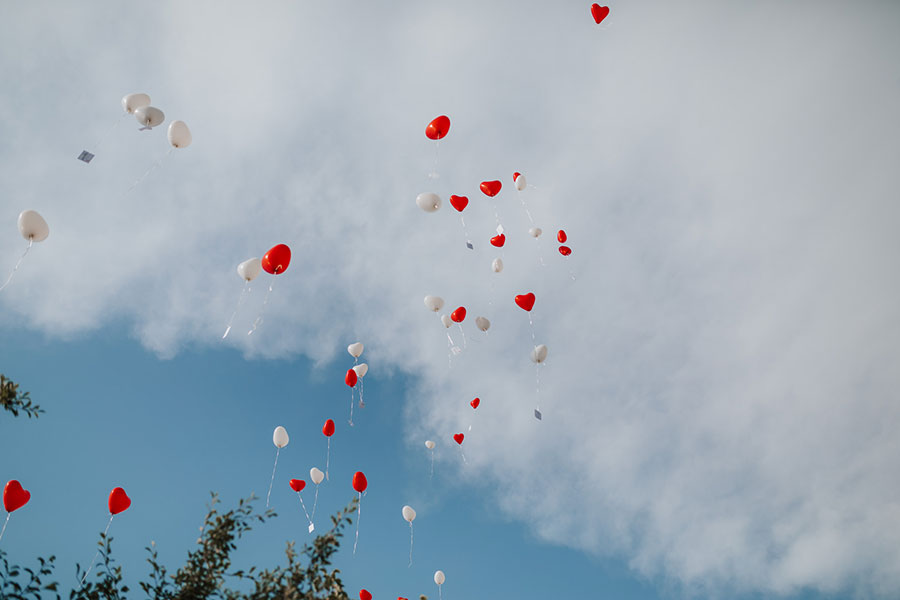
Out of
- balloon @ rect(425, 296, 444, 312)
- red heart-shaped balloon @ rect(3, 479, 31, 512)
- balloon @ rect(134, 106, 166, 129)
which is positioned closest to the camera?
red heart-shaped balloon @ rect(3, 479, 31, 512)

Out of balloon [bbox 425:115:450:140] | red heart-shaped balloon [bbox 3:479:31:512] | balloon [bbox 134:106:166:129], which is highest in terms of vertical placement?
balloon [bbox 425:115:450:140]

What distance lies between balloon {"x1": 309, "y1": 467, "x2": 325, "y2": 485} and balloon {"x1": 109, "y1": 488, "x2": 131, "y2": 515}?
10.7 feet

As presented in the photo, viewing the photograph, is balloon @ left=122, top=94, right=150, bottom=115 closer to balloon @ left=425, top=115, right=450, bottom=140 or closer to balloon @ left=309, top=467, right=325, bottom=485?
balloon @ left=425, top=115, right=450, bottom=140

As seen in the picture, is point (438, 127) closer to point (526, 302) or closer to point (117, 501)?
point (526, 302)

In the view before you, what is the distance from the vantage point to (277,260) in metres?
7.57

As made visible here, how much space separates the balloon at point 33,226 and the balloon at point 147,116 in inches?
71.2

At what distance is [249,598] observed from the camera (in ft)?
14.9

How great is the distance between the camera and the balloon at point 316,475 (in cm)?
937

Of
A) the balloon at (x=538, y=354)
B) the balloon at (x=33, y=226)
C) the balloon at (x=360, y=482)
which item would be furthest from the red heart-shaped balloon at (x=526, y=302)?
the balloon at (x=33, y=226)

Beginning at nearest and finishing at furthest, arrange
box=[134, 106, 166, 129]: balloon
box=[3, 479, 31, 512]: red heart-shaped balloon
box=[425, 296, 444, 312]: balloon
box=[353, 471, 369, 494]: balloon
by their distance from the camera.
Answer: box=[3, 479, 31, 512]: red heart-shaped balloon < box=[134, 106, 166, 129]: balloon < box=[353, 471, 369, 494]: balloon < box=[425, 296, 444, 312]: balloon

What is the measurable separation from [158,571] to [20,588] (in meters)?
0.97

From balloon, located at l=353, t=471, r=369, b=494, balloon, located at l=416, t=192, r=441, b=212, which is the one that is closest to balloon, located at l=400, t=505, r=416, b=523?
balloon, located at l=353, t=471, r=369, b=494

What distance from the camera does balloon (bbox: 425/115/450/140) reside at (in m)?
8.90

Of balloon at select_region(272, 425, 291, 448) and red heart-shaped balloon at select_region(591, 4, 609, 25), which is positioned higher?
red heart-shaped balloon at select_region(591, 4, 609, 25)
